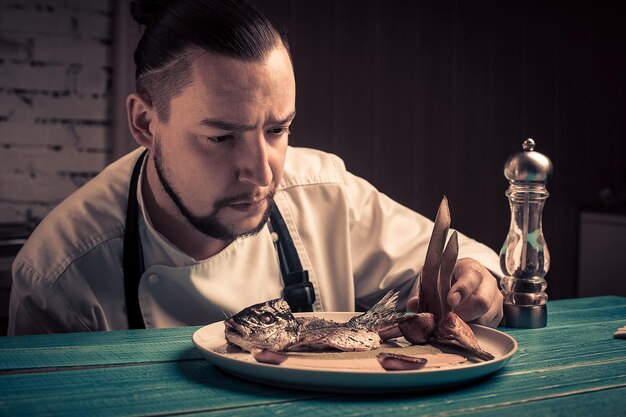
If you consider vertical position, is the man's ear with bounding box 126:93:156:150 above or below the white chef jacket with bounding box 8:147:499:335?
above

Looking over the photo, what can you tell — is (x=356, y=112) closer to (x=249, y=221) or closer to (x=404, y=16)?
(x=404, y=16)

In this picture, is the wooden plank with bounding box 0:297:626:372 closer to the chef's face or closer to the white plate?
the white plate

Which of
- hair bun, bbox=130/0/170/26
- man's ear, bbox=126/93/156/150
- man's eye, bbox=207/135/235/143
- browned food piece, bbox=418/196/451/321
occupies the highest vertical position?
hair bun, bbox=130/0/170/26

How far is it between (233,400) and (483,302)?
20.3 inches

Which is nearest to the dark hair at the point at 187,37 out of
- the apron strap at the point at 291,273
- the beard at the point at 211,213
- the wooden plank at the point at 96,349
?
the beard at the point at 211,213

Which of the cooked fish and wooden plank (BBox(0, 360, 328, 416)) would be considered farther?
the cooked fish

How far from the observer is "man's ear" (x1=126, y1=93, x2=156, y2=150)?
4.98 ft

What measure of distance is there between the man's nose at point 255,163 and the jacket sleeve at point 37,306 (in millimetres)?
473

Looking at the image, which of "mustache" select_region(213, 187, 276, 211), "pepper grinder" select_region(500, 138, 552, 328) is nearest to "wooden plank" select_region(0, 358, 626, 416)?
"pepper grinder" select_region(500, 138, 552, 328)

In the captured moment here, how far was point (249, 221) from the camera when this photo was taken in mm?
1390

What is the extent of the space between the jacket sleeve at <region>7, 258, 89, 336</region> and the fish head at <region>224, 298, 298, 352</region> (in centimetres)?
62

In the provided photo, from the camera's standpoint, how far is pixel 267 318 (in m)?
0.98

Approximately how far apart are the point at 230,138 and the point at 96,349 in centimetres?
45

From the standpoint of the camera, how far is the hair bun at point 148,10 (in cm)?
150
